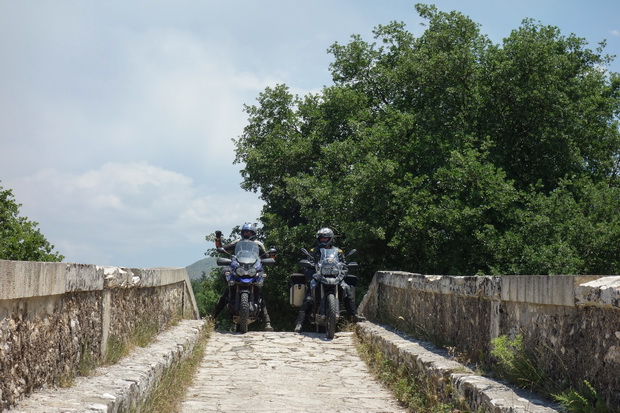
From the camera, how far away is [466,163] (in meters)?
17.2

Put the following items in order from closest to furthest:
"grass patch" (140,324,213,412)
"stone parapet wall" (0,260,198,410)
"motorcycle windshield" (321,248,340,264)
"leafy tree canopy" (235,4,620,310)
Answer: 1. "stone parapet wall" (0,260,198,410)
2. "grass patch" (140,324,213,412)
3. "motorcycle windshield" (321,248,340,264)
4. "leafy tree canopy" (235,4,620,310)

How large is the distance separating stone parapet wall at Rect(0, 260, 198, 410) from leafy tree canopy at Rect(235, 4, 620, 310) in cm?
1099

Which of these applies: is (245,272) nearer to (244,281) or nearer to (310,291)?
(244,281)

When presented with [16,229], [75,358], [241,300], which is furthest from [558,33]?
[16,229]

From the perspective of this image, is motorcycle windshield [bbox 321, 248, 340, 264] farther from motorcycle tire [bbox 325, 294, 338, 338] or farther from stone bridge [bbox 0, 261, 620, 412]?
stone bridge [bbox 0, 261, 620, 412]

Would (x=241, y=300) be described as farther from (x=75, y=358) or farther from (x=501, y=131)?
(x=501, y=131)

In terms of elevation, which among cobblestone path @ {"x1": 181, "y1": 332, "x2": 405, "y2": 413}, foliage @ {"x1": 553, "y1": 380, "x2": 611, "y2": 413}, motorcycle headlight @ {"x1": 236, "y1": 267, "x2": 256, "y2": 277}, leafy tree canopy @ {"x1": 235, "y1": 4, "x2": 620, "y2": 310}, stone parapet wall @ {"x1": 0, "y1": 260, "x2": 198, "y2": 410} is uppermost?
leafy tree canopy @ {"x1": 235, "y1": 4, "x2": 620, "y2": 310}

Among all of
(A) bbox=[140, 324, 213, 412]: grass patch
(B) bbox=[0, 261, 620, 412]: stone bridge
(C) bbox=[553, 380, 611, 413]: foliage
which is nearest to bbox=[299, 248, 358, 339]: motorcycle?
(B) bbox=[0, 261, 620, 412]: stone bridge

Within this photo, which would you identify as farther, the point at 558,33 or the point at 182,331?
the point at 558,33

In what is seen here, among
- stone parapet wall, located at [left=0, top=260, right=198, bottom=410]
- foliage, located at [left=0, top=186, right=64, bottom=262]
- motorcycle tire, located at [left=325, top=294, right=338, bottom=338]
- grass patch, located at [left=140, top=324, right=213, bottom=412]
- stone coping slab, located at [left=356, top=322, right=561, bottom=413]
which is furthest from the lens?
foliage, located at [left=0, top=186, right=64, bottom=262]

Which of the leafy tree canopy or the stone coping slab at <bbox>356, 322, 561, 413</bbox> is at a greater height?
the leafy tree canopy

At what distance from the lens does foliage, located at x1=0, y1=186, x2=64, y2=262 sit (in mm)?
34125

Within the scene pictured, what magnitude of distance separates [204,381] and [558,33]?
732 inches

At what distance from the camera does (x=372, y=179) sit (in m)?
17.8
